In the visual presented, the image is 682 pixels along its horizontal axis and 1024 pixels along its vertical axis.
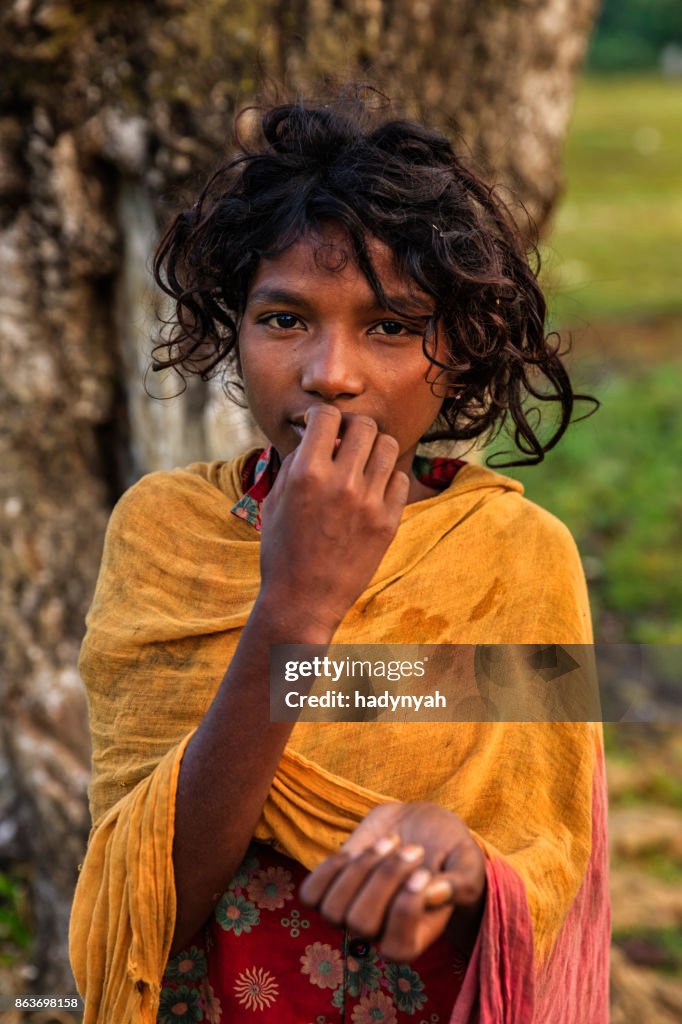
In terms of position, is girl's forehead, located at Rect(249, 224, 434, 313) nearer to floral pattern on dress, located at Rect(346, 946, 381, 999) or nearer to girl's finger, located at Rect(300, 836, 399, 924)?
girl's finger, located at Rect(300, 836, 399, 924)

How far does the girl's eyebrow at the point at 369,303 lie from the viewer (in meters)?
1.76

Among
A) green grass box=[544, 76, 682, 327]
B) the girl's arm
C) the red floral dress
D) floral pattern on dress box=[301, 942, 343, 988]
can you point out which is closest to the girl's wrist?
the girl's arm

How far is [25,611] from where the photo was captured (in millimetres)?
3285

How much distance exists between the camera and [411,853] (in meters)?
1.32

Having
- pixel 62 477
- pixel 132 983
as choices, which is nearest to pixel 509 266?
pixel 132 983

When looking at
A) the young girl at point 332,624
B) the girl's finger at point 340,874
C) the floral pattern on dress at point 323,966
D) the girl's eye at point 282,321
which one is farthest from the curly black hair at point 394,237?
the floral pattern on dress at point 323,966

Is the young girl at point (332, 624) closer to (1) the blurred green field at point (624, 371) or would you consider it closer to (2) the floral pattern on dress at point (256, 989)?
(2) the floral pattern on dress at point (256, 989)

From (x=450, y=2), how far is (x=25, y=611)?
208 cm

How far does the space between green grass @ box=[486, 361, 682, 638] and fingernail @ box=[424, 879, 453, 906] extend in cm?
403

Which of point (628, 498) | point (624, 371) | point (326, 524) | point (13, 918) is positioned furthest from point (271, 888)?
point (624, 371)

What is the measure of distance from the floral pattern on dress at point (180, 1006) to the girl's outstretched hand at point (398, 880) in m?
0.70

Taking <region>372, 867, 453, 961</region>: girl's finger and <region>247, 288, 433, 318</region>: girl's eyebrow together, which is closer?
<region>372, 867, 453, 961</region>: girl's finger

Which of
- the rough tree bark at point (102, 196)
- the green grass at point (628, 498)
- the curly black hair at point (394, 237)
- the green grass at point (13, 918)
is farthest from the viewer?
the green grass at point (628, 498)

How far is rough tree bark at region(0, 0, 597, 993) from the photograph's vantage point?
286 centimetres
